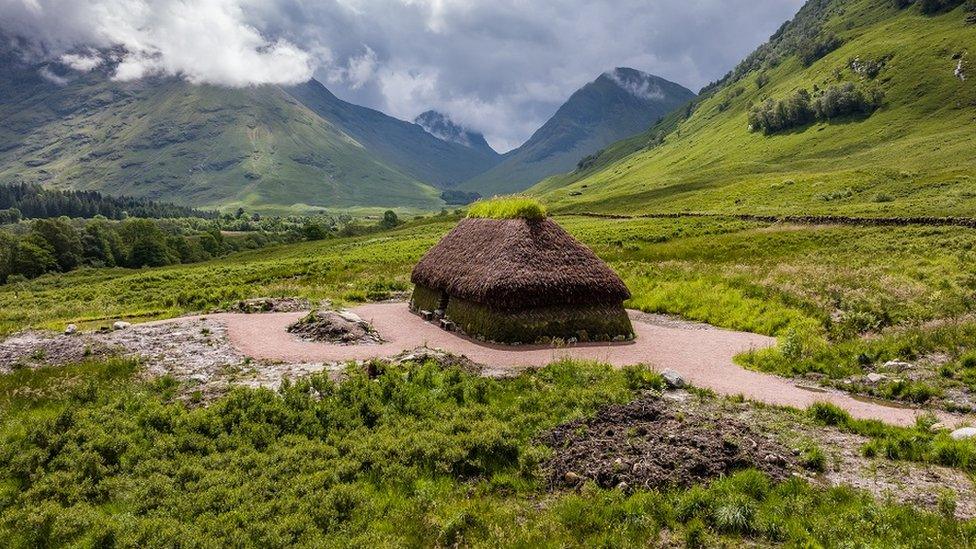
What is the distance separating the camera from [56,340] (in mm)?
22484

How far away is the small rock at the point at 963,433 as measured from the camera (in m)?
12.1

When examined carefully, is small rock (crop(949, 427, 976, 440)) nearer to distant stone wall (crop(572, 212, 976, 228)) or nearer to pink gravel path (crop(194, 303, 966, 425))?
pink gravel path (crop(194, 303, 966, 425))

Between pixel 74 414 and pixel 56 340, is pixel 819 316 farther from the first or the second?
pixel 56 340

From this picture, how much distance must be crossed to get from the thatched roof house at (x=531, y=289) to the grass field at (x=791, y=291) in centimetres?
677

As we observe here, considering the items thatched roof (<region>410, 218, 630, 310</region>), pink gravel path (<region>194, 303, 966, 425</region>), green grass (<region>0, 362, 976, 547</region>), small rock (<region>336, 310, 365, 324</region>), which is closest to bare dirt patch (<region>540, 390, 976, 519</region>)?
green grass (<region>0, 362, 976, 547</region>)

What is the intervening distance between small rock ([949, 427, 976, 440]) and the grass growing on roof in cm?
1945

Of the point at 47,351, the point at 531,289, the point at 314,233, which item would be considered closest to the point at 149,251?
the point at 314,233

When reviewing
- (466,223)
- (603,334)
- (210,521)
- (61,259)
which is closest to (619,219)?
(466,223)

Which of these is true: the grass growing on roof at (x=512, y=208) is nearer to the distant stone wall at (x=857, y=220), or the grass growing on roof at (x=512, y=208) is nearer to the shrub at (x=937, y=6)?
the distant stone wall at (x=857, y=220)

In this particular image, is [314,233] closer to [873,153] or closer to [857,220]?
[857,220]

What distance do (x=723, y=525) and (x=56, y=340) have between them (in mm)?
26102

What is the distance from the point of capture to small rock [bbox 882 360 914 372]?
17.9 metres

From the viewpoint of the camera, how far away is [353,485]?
36.7 feet

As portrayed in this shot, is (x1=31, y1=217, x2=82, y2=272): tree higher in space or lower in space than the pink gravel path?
higher
